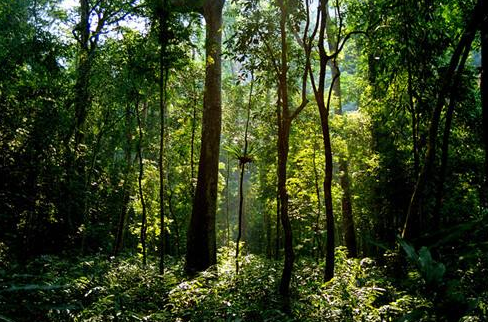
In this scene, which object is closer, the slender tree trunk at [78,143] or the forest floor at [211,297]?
the forest floor at [211,297]

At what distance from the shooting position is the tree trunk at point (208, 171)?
1014cm

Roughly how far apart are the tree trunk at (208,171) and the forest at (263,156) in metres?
0.04

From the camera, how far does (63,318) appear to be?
4.74 meters

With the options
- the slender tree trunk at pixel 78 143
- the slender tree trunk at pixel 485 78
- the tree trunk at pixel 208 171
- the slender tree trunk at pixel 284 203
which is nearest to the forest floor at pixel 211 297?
the slender tree trunk at pixel 284 203

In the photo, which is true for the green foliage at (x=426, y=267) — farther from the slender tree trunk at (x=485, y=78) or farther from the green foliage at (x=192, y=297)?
the slender tree trunk at (x=485, y=78)

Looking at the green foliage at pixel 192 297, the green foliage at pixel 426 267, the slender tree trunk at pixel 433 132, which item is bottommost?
the green foliage at pixel 192 297

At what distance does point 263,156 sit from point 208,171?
8.15 m

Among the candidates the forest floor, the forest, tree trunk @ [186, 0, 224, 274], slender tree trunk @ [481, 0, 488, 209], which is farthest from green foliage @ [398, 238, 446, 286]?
tree trunk @ [186, 0, 224, 274]

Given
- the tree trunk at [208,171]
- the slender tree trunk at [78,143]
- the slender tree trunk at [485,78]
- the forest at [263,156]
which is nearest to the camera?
the slender tree trunk at [485,78]

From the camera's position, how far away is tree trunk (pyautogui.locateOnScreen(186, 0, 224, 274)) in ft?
33.3

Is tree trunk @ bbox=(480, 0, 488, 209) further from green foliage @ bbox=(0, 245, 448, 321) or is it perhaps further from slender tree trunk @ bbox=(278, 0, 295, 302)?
slender tree trunk @ bbox=(278, 0, 295, 302)

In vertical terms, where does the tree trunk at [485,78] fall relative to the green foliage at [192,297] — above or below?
above

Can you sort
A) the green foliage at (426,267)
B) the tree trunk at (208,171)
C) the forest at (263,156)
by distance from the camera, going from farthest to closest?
1. the tree trunk at (208,171)
2. the forest at (263,156)
3. the green foliage at (426,267)

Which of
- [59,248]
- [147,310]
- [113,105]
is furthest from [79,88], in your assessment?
[147,310]
